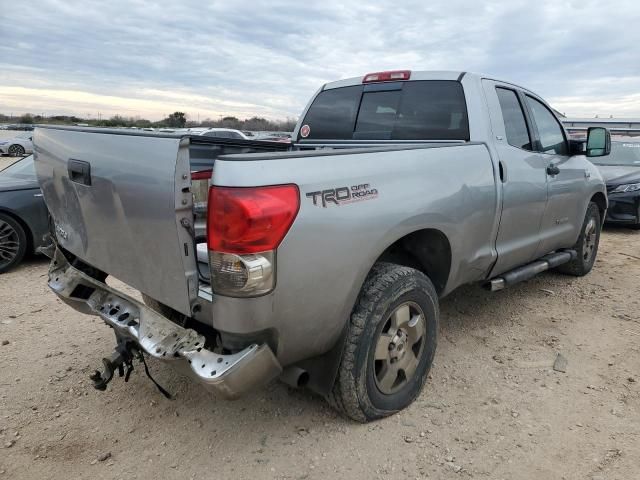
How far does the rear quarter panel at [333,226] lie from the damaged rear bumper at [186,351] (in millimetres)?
120

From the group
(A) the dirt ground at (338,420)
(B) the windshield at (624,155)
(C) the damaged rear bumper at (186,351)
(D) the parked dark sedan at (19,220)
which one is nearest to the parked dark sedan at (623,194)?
(B) the windshield at (624,155)

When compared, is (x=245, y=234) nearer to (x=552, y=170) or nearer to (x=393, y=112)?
(x=393, y=112)

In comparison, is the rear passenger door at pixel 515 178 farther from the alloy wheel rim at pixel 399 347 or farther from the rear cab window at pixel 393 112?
the alloy wheel rim at pixel 399 347

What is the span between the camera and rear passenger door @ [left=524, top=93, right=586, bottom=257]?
4223mm

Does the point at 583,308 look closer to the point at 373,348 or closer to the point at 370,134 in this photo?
the point at 370,134

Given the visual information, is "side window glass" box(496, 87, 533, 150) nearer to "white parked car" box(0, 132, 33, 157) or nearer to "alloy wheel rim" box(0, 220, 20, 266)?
"alloy wheel rim" box(0, 220, 20, 266)

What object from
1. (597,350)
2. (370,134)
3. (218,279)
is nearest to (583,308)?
(597,350)

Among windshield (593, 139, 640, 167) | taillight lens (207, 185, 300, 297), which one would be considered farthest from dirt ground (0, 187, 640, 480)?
windshield (593, 139, 640, 167)

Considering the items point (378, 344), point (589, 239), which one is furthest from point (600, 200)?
point (378, 344)

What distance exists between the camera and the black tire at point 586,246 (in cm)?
524

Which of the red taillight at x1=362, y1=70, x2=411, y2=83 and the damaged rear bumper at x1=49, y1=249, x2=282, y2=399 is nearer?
the damaged rear bumper at x1=49, y1=249, x2=282, y2=399

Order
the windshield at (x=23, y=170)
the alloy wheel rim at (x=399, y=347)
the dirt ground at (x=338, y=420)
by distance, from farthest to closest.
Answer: the windshield at (x=23, y=170)
the alloy wheel rim at (x=399, y=347)
the dirt ground at (x=338, y=420)

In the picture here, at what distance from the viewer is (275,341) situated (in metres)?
2.20

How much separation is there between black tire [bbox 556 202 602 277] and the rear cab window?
240 cm
